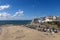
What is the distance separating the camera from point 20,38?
23.4 m

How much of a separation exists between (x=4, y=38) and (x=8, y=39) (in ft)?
3.23

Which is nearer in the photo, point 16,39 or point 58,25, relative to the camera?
point 16,39

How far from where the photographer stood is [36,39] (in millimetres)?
22531

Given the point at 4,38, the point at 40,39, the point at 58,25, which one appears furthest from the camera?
the point at 58,25

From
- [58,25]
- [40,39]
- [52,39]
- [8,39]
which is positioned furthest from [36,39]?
[58,25]

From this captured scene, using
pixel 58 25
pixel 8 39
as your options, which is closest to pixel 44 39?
pixel 8 39

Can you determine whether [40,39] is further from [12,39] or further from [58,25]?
[58,25]

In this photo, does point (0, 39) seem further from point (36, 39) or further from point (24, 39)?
point (36, 39)

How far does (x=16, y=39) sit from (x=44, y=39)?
3962 mm

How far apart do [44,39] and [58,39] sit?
2060mm

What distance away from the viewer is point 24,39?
22.8m

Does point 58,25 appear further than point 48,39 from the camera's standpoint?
Yes

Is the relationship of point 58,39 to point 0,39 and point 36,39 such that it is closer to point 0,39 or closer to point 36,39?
point 36,39

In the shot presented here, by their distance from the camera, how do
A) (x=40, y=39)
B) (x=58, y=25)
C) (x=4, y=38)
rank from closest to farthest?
(x=40, y=39) → (x=4, y=38) → (x=58, y=25)
